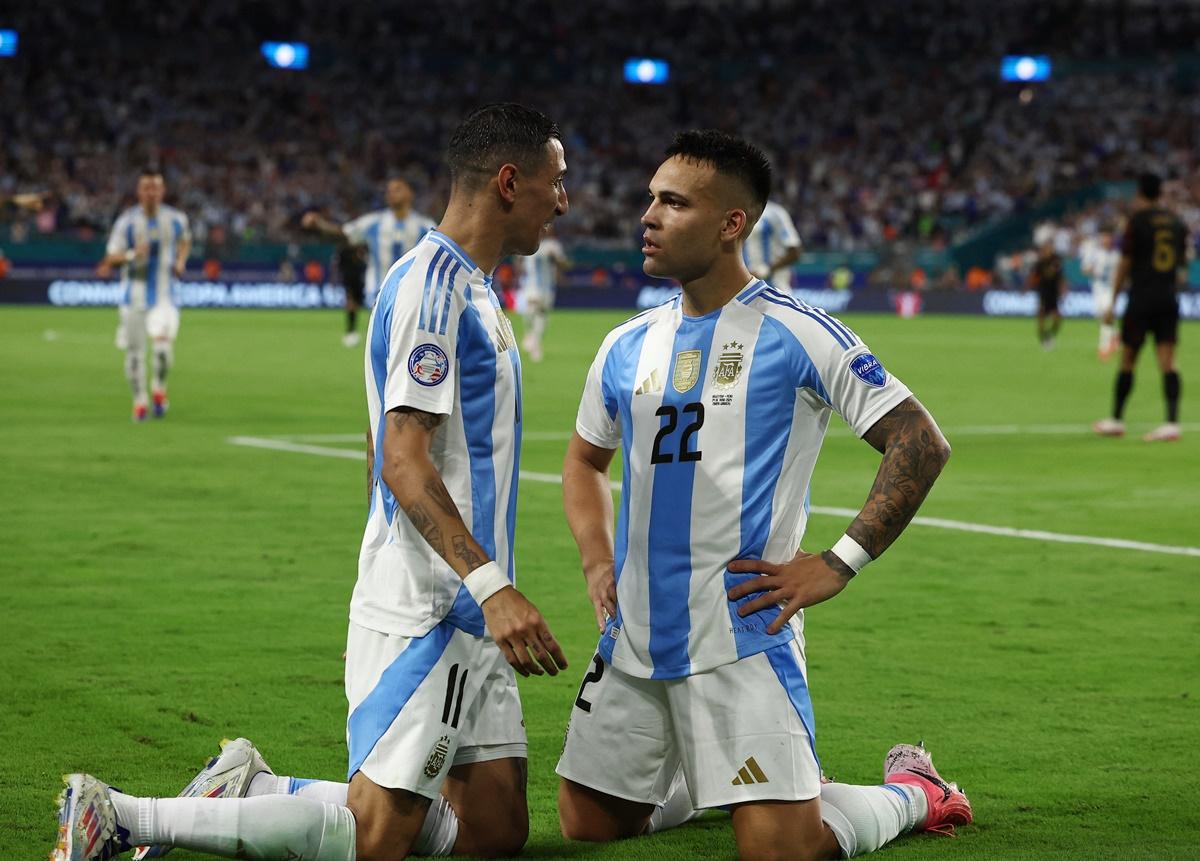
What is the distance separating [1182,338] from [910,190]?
20536 millimetres

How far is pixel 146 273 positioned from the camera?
53.5 ft

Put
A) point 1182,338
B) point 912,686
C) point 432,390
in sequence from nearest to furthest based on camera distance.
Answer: point 432,390 < point 912,686 < point 1182,338

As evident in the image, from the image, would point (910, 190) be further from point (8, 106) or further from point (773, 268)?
point (773, 268)

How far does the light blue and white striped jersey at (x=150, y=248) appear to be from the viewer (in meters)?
16.2

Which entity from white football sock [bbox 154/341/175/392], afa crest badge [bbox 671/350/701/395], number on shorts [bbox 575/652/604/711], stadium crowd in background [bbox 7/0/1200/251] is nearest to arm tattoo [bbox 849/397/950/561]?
afa crest badge [bbox 671/350/701/395]

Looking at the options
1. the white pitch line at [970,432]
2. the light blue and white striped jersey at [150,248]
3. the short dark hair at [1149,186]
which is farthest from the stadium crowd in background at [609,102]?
the short dark hair at [1149,186]

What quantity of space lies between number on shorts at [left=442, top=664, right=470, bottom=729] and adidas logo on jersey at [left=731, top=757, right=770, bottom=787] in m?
0.75

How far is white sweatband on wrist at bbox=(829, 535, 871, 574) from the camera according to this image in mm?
4398

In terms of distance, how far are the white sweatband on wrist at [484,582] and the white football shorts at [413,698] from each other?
0.36 meters

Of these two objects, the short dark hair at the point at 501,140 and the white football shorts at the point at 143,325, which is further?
the white football shorts at the point at 143,325

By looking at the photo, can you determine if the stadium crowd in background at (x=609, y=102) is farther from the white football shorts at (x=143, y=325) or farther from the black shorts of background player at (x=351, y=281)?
the white football shorts at (x=143, y=325)

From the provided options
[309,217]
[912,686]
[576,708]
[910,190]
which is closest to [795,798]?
[576,708]

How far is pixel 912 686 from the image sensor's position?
263 inches

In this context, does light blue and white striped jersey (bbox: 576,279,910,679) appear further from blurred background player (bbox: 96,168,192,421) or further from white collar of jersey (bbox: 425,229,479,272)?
blurred background player (bbox: 96,168,192,421)
